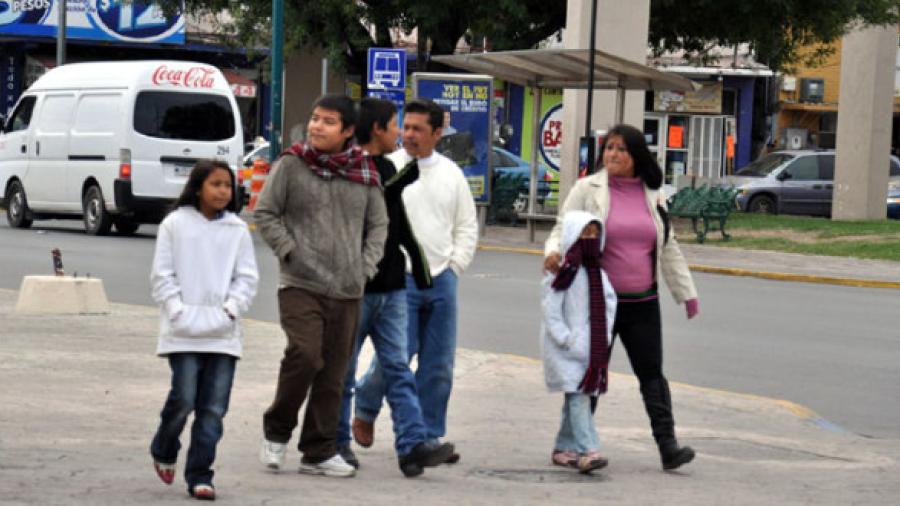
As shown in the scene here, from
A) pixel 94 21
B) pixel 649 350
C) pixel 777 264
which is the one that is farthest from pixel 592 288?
pixel 94 21

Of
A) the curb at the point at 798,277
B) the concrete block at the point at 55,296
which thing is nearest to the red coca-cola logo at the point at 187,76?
the curb at the point at 798,277

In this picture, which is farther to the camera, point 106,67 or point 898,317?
point 106,67

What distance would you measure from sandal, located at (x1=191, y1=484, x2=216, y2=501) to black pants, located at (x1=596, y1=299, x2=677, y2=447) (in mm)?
2293

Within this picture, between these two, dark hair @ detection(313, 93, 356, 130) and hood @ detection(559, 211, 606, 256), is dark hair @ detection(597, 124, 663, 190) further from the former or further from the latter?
dark hair @ detection(313, 93, 356, 130)

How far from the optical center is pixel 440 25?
32.5 metres

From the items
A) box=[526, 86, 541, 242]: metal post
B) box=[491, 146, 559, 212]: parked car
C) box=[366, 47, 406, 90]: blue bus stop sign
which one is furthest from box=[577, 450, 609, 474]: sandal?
box=[491, 146, 559, 212]: parked car

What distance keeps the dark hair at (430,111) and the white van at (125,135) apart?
16.5 meters

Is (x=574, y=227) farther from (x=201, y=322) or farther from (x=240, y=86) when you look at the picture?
(x=240, y=86)

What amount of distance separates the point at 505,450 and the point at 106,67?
17.4 m

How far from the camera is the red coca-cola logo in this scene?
2488cm

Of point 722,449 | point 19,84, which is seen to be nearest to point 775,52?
point 19,84

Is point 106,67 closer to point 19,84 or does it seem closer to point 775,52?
point 775,52

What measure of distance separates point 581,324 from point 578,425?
18.0 inches

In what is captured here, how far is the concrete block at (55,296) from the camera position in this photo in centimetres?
1422
